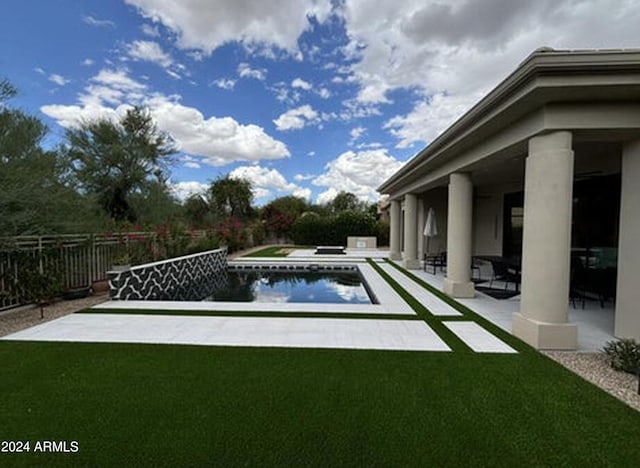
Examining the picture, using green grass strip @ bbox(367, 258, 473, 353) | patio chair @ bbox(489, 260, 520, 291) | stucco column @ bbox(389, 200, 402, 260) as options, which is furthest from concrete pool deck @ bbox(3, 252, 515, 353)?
stucco column @ bbox(389, 200, 402, 260)

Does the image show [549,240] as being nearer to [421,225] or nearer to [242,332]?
[242,332]

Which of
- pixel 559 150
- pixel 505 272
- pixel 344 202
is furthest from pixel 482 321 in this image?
pixel 344 202

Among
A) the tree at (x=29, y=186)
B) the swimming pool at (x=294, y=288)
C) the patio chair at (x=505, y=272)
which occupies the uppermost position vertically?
the tree at (x=29, y=186)

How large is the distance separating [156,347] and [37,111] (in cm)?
1317

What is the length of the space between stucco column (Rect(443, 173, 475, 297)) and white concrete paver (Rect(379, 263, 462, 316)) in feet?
2.42

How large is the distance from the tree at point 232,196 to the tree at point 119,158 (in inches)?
502

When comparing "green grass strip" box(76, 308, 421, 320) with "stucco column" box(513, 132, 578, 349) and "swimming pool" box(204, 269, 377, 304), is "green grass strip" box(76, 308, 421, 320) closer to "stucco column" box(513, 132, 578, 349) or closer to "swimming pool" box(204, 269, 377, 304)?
"swimming pool" box(204, 269, 377, 304)

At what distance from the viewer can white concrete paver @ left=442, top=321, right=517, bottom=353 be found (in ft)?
16.0

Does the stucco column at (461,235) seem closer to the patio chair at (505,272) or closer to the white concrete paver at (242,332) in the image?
the patio chair at (505,272)

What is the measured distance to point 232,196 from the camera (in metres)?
35.1

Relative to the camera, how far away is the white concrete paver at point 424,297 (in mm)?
7051

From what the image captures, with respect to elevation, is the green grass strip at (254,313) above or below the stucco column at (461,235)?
below

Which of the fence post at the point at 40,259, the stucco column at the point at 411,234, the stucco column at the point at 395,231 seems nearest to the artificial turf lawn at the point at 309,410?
the fence post at the point at 40,259

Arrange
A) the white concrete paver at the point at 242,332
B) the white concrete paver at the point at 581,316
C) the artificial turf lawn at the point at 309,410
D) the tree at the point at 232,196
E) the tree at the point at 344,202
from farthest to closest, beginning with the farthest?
1. the tree at the point at 344,202
2. the tree at the point at 232,196
3. the white concrete paver at the point at 581,316
4. the white concrete paver at the point at 242,332
5. the artificial turf lawn at the point at 309,410
